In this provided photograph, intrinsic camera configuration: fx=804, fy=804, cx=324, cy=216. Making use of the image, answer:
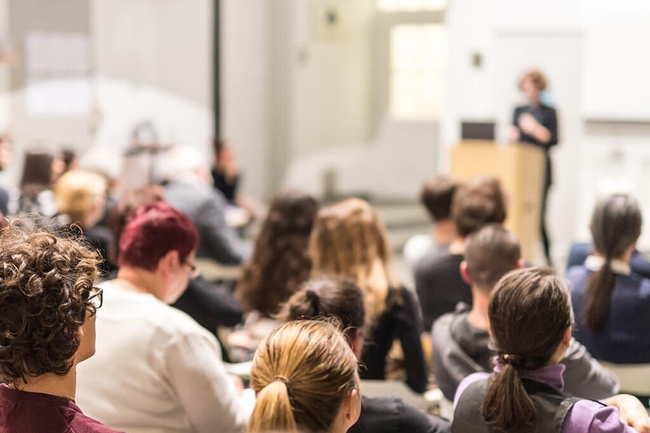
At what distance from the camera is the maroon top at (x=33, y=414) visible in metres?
1.42

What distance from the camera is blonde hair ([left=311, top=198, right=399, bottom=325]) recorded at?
309 centimetres

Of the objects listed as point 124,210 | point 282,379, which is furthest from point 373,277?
point 282,379

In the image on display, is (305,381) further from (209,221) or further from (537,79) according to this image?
(537,79)

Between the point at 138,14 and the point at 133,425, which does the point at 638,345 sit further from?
the point at 138,14

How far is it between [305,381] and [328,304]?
0.73 m

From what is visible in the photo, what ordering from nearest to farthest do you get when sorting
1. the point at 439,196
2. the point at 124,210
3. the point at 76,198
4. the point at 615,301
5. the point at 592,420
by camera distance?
the point at 592,420 < the point at 615,301 < the point at 124,210 < the point at 439,196 < the point at 76,198

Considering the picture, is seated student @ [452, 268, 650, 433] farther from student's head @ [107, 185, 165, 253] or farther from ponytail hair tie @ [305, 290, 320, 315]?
student's head @ [107, 185, 165, 253]

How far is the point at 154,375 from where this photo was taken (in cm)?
206

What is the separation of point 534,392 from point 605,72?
666cm

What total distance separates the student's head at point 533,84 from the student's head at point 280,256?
12.3ft

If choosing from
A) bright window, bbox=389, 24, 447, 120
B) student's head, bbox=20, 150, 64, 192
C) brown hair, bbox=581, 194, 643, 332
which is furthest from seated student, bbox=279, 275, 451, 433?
bright window, bbox=389, 24, 447, 120

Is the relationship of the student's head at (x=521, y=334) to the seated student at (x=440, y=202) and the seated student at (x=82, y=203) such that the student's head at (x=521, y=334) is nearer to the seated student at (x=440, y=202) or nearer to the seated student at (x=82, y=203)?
the seated student at (x=440, y=202)

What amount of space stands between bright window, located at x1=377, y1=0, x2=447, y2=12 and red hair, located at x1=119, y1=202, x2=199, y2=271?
7.38m

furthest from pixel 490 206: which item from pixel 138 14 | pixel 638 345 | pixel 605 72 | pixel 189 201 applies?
pixel 138 14
